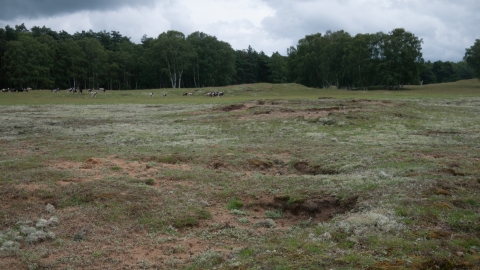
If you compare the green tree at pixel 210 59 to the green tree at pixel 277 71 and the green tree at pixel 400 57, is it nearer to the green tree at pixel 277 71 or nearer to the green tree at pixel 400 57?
the green tree at pixel 277 71

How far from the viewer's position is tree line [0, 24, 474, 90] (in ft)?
338

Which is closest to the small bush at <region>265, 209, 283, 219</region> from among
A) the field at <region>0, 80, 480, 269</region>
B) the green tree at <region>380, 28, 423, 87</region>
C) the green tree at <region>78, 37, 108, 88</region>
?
the field at <region>0, 80, 480, 269</region>

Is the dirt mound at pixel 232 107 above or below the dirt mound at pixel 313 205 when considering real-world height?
above

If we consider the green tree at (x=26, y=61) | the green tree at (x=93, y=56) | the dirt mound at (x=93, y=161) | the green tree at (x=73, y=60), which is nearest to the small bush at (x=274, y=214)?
the dirt mound at (x=93, y=161)

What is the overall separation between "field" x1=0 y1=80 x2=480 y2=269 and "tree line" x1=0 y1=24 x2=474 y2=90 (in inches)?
3241

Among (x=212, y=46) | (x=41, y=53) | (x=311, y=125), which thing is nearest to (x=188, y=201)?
(x=311, y=125)

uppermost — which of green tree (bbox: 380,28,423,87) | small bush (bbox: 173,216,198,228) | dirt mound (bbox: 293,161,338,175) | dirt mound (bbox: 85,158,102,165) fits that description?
green tree (bbox: 380,28,423,87)

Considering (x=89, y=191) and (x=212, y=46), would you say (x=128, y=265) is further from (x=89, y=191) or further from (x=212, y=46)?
(x=212, y=46)

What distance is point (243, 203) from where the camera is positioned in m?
13.8

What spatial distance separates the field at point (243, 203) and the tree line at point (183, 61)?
82.3 meters

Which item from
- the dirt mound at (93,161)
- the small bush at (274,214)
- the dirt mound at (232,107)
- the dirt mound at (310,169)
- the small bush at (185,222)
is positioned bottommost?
the small bush at (274,214)

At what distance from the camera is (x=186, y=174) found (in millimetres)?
17047

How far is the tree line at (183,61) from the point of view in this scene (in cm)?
10312

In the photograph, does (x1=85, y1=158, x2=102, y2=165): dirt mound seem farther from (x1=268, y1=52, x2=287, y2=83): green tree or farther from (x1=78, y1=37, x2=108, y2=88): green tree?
(x1=268, y1=52, x2=287, y2=83): green tree
